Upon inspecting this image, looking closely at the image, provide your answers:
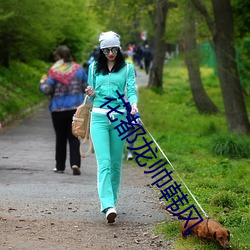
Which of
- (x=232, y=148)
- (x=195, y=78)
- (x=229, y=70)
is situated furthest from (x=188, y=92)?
(x=232, y=148)

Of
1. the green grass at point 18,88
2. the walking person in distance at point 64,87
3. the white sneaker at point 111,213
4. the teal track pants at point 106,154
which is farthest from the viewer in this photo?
the green grass at point 18,88

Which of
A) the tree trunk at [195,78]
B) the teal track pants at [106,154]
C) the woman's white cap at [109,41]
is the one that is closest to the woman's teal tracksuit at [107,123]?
the teal track pants at [106,154]

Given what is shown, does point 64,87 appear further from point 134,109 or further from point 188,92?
point 188,92

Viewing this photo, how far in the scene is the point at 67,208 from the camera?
27.1ft

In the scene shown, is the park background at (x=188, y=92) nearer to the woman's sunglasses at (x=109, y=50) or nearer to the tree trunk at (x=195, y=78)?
the tree trunk at (x=195, y=78)

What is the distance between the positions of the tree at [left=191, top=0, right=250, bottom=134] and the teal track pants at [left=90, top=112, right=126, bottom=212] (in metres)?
9.00

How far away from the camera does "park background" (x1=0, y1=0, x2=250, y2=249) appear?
31.2 feet

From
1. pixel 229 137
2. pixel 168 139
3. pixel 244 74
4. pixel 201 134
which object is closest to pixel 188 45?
pixel 244 74

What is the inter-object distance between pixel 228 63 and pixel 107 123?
923cm

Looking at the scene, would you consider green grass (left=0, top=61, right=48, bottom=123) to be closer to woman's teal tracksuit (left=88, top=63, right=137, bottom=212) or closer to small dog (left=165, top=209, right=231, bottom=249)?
woman's teal tracksuit (left=88, top=63, right=137, bottom=212)

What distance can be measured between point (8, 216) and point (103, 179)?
1.11 m

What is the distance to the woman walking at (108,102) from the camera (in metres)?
7.49

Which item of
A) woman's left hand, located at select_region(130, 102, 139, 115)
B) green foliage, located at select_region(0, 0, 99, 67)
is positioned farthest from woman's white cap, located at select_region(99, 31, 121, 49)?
green foliage, located at select_region(0, 0, 99, 67)

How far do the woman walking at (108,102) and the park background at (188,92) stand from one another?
0.77 meters
